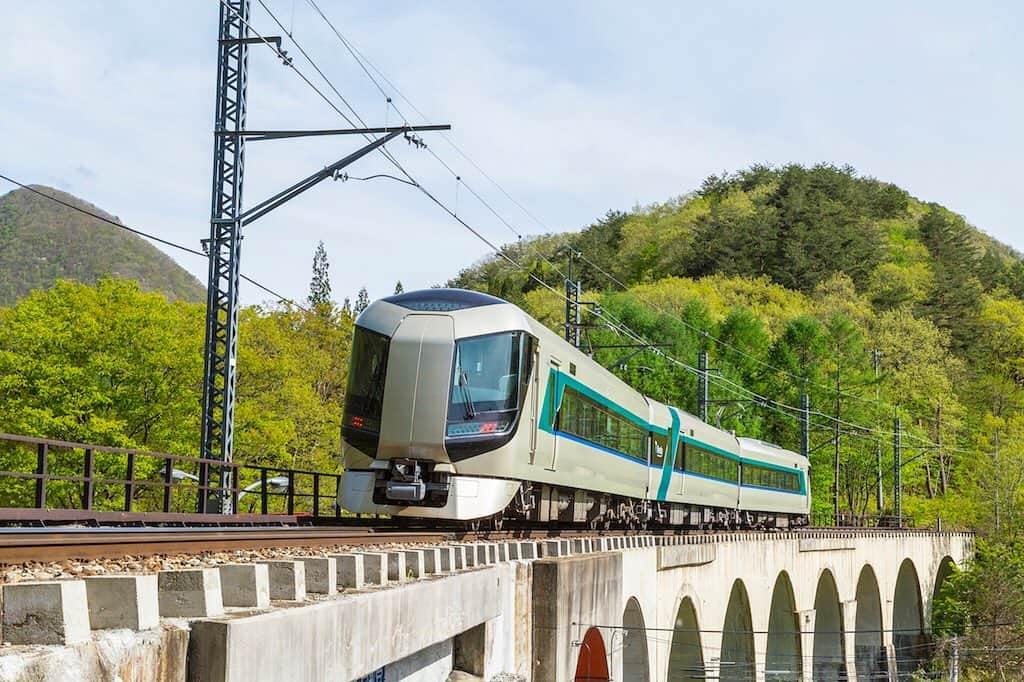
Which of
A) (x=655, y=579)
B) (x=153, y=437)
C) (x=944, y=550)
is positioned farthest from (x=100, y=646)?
(x=944, y=550)

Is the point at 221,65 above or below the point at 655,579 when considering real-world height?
above

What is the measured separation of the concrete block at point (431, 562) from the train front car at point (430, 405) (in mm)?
7050

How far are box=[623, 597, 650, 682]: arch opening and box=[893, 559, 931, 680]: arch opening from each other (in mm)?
41617

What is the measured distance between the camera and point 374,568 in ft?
26.6

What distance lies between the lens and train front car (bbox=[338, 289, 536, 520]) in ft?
56.5

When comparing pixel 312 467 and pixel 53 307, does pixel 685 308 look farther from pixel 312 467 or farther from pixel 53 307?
pixel 53 307

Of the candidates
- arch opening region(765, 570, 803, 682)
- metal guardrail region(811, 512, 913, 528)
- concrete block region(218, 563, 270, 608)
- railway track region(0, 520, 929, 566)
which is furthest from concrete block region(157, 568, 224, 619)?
metal guardrail region(811, 512, 913, 528)

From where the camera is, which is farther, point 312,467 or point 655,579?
point 312,467

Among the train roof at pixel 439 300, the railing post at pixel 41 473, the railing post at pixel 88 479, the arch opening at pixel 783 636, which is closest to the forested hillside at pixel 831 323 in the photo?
the arch opening at pixel 783 636

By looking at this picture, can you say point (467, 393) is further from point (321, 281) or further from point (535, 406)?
point (321, 281)

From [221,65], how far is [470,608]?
487 inches

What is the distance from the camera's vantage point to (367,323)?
59.3 feet

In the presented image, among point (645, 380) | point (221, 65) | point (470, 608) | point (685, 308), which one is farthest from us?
point (685, 308)

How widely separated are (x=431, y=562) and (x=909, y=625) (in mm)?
59951
